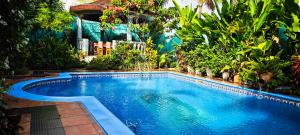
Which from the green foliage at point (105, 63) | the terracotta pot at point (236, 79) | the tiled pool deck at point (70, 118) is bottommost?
the tiled pool deck at point (70, 118)

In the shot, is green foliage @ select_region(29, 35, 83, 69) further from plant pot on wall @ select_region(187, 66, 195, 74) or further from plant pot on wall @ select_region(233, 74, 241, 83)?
plant pot on wall @ select_region(233, 74, 241, 83)

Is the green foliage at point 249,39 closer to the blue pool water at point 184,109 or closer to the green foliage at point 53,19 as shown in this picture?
the blue pool water at point 184,109

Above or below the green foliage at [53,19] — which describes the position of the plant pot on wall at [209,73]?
below

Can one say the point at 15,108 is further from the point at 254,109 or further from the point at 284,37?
the point at 284,37

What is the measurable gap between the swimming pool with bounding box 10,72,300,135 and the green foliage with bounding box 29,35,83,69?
4.71ft

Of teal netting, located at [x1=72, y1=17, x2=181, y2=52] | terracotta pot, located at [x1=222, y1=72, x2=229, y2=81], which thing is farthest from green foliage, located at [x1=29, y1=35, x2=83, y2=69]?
terracotta pot, located at [x1=222, y1=72, x2=229, y2=81]

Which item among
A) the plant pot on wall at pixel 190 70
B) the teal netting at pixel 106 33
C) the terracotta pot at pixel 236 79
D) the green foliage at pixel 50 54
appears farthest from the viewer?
the teal netting at pixel 106 33

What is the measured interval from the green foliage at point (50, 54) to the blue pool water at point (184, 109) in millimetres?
1782

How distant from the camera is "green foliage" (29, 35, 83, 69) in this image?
12.3m

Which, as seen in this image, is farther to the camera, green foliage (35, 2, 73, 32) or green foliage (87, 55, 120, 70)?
green foliage (87, 55, 120, 70)

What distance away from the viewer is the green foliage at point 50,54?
40.3ft

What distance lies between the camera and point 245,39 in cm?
1134

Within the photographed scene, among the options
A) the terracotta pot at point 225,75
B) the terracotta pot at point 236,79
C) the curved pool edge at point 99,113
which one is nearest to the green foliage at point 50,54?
the curved pool edge at point 99,113

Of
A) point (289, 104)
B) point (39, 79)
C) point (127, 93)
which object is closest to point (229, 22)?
point (289, 104)
